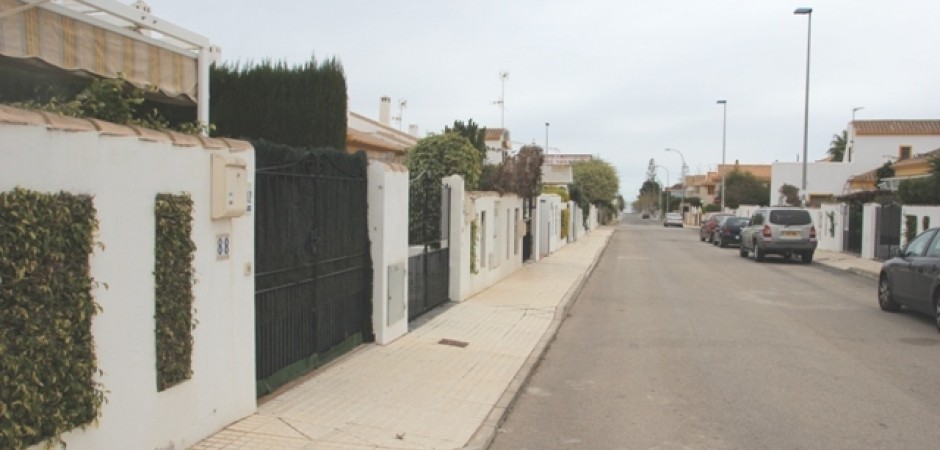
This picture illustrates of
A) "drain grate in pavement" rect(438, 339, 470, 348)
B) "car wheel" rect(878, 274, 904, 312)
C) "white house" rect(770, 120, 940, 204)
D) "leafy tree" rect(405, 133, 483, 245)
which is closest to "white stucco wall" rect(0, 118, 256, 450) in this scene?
"drain grate in pavement" rect(438, 339, 470, 348)

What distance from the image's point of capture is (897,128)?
58281 mm

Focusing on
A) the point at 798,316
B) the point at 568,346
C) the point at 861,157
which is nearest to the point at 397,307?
the point at 568,346

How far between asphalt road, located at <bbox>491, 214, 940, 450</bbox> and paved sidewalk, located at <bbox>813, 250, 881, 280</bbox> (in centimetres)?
716

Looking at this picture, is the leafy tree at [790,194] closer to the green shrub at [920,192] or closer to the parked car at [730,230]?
the parked car at [730,230]

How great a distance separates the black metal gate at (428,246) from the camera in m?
11.7

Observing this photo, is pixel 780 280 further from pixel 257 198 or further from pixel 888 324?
pixel 257 198

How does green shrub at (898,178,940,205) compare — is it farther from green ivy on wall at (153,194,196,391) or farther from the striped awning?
green ivy on wall at (153,194,196,391)

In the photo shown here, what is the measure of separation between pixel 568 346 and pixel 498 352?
1.29m

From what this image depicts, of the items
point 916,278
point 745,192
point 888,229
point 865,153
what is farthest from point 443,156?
point 745,192

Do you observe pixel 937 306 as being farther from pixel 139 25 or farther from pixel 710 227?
pixel 710 227

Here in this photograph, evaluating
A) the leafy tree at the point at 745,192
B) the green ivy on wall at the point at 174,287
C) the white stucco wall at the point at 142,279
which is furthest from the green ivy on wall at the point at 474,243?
the leafy tree at the point at 745,192

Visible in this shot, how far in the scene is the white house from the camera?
2237 inches

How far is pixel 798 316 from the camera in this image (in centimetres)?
1338

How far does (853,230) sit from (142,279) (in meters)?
30.2
